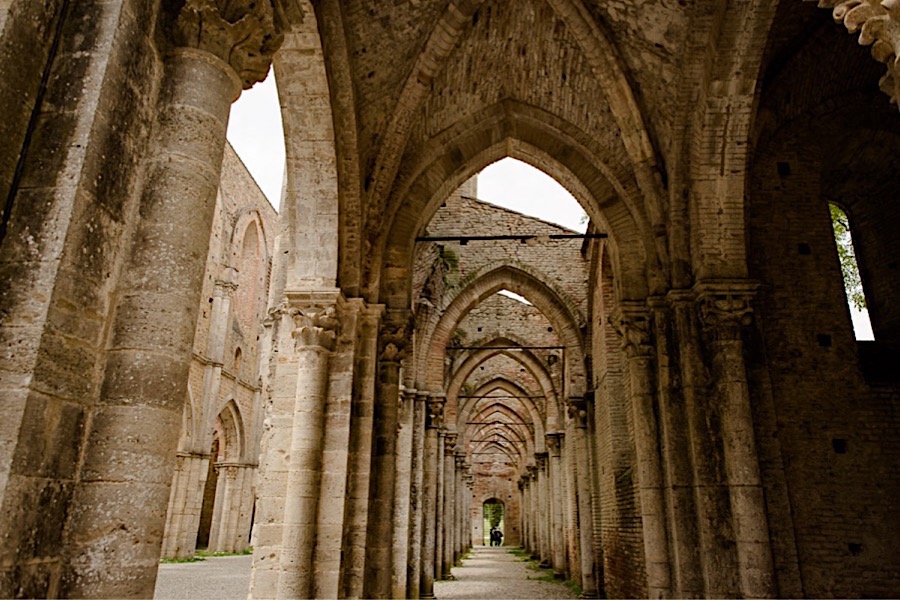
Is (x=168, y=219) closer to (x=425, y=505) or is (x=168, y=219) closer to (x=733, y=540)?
(x=733, y=540)

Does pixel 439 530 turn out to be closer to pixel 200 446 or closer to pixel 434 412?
pixel 434 412

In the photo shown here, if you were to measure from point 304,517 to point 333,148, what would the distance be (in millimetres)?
3716

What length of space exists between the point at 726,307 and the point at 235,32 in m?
5.24

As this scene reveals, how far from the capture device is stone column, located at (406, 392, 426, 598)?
1148 cm

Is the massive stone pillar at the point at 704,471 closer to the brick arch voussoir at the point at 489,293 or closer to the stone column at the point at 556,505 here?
the brick arch voussoir at the point at 489,293

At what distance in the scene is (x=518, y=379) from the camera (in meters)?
22.1

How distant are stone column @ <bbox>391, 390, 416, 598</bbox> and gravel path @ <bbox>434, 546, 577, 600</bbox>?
185cm

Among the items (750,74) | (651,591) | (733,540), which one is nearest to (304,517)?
(651,591)

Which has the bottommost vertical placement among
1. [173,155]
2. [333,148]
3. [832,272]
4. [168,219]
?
[168,219]

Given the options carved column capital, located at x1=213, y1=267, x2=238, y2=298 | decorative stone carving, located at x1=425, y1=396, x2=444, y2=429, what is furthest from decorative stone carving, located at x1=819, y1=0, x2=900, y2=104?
carved column capital, located at x1=213, y1=267, x2=238, y2=298

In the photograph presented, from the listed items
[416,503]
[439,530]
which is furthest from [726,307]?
[439,530]

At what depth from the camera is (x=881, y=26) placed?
2578 millimetres

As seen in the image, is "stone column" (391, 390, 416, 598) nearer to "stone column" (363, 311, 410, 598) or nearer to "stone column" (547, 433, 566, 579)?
"stone column" (363, 311, 410, 598)

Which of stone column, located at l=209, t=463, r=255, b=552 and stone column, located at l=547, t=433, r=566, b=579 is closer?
stone column, located at l=547, t=433, r=566, b=579
